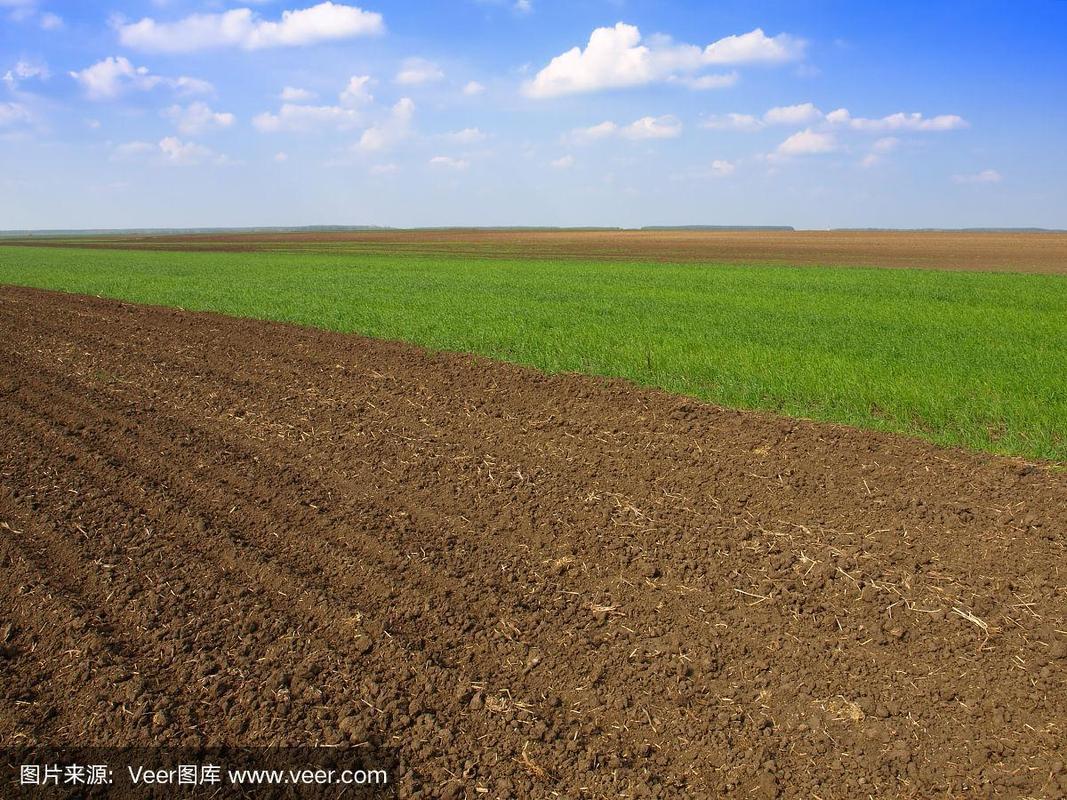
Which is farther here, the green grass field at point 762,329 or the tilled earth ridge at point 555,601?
the green grass field at point 762,329

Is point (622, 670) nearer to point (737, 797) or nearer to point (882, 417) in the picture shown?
point (737, 797)

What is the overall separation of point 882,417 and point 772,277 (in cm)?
2484

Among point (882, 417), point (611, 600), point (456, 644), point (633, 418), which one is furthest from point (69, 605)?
point (882, 417)

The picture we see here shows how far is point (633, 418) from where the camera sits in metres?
8.51

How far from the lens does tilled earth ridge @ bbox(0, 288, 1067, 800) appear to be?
3885mm

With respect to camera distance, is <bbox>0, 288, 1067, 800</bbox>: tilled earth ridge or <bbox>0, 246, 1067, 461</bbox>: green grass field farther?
<bbox>0, 246, 1067, 461</bbox>: green grass field

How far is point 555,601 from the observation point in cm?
516

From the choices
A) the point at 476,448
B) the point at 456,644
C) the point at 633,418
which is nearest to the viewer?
the point at 456,644

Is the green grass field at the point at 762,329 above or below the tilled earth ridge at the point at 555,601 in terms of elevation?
above

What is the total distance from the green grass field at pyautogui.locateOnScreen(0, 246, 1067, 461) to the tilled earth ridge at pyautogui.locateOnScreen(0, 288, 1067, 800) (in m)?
1.91

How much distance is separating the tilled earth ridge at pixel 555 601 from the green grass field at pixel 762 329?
1913mm

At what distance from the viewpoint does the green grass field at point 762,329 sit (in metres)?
9.39

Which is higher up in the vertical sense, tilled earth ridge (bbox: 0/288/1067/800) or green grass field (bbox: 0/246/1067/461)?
green grass field (bbox: 0/246/1067/461)

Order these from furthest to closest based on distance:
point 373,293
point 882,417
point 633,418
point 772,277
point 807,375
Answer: point 772,277
point 373,293
point 807,375
point 882,417
point 633,418
